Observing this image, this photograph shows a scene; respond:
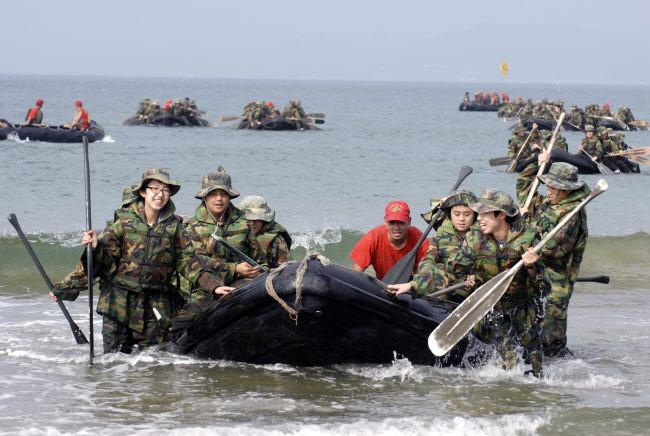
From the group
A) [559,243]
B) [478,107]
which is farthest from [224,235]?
[478,107]

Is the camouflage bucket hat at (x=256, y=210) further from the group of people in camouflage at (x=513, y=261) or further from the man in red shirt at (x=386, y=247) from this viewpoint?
the group of people in camouflage at (x=513, y=261)

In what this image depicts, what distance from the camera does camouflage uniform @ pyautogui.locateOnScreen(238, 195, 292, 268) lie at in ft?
32.7

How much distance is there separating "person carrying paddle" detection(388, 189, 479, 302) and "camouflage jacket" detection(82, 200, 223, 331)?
158 centimetres

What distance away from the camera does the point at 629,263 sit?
1836cm

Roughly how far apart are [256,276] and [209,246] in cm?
60

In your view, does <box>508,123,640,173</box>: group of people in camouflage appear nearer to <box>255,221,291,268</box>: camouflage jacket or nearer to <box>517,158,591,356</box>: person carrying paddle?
<box>517,158,591,356</box>: person carrying paddle

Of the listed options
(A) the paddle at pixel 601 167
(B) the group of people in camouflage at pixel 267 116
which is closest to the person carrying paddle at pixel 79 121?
(B) the group of people in camouflage at pixel 267 116

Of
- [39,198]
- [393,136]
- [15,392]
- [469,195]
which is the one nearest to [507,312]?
[469,195]

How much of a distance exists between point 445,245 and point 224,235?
1769 mm

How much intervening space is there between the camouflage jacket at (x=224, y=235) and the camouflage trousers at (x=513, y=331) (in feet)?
6.46

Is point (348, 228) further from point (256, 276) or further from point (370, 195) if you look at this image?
point (256, 276)

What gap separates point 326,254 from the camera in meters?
19.2

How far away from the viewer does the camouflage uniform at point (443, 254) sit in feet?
28.8

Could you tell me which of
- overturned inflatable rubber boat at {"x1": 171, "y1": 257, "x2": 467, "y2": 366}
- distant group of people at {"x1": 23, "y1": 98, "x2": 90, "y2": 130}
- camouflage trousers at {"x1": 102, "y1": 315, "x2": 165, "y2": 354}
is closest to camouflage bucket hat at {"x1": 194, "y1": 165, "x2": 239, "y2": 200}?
overturned inflatable rubber boat at {"x1": 171, "y1": 257, "x2": 467, "y2": 366}
